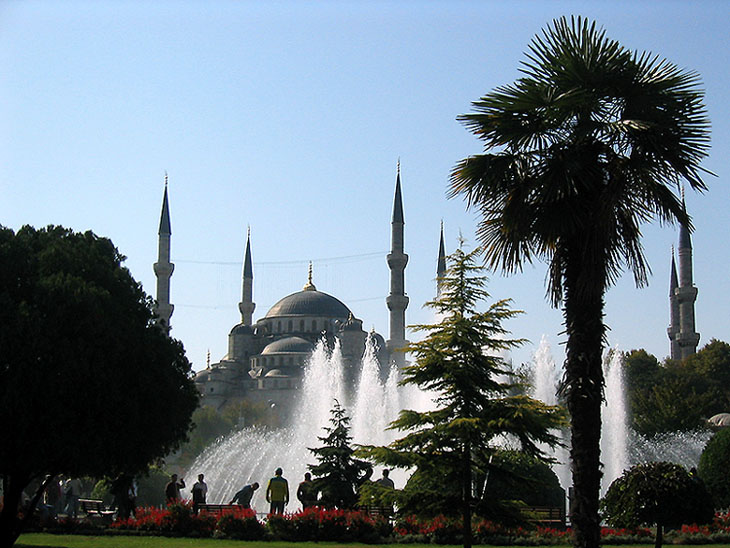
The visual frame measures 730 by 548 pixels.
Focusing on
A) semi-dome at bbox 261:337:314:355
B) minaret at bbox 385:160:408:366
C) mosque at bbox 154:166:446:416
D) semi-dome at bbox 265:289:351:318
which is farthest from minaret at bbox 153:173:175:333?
semi-dome at bbox 265:289:351:318

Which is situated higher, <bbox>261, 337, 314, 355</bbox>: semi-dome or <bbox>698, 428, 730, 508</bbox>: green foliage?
<bbox>261, 337, 314, 355</bbox>: semi-dome

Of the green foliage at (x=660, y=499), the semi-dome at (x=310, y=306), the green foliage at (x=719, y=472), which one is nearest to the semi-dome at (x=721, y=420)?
the green foliage at (x=719, y=472)

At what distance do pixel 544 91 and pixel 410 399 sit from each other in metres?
33.4

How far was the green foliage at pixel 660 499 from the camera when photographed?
11.9m

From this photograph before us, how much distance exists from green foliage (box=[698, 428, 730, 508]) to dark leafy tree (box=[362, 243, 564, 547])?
5.64 meters

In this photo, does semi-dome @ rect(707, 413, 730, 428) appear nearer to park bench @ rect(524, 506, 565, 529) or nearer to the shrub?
park bench @ rect(524, 506, 565, 529)

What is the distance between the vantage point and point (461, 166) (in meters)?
9.83

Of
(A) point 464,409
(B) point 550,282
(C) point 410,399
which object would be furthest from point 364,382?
(B) point 550,282

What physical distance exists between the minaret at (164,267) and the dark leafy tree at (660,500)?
4973cm

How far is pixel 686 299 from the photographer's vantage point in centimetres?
6047

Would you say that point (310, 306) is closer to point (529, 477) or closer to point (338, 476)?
point (338, 476)

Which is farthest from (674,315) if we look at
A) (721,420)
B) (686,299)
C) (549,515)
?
(549,515)

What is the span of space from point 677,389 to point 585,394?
45.0 meters

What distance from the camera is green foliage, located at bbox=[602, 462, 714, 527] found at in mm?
11852
